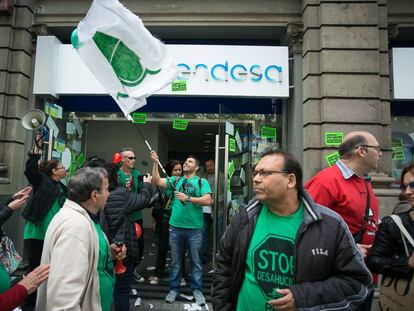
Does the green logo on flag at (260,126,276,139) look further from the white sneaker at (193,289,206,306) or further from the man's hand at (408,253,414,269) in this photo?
the man's hand at (408,253,414,269)

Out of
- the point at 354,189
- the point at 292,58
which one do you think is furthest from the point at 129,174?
the point at 292,58

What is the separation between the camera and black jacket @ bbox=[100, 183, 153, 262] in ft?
12.3

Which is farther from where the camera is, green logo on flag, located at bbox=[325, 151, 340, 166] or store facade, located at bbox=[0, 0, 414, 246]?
store facade, located at bbox=[0, 0, 414, 246]

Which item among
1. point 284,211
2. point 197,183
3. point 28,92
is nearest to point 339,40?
point 197,183

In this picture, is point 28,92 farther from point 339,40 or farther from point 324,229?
point 324,229

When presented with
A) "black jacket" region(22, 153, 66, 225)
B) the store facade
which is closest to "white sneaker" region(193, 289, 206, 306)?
"black jacket" region(22, 153, 66, 225)

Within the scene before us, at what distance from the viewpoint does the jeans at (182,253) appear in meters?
5.27

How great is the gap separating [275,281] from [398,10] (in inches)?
275

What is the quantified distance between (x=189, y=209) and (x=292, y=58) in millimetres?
3853

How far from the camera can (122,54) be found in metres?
3.94

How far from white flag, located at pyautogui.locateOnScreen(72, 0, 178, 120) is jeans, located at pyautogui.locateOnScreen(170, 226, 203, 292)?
2.23 metres

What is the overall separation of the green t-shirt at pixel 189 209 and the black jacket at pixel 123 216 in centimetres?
132

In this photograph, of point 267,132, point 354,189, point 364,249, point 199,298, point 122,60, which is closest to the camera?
point 364,249

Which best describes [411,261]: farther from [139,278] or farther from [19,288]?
[139,278]
